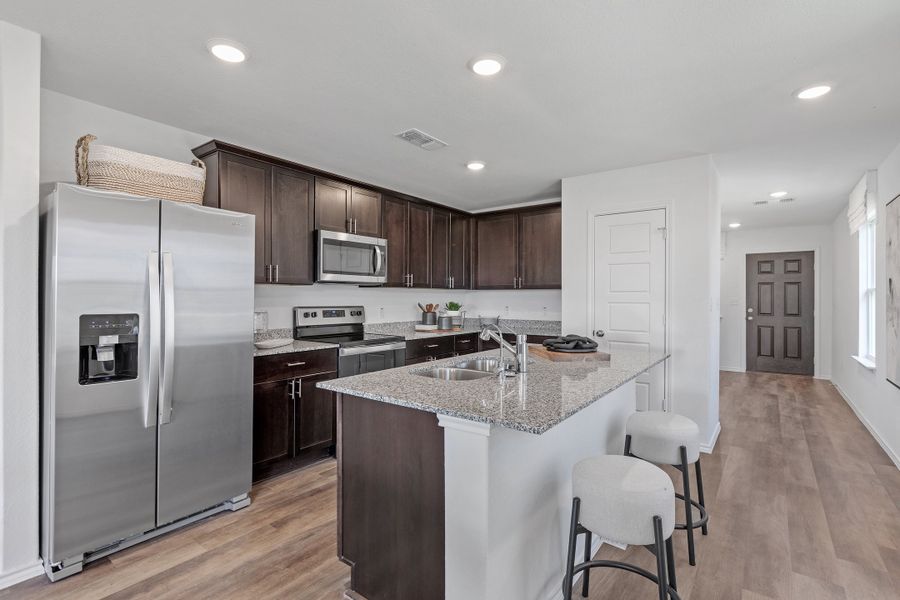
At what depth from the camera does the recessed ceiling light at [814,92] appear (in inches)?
96.0

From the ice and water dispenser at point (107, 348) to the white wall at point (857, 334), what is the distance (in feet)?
16.7

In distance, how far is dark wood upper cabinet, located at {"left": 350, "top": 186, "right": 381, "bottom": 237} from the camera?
4.09m

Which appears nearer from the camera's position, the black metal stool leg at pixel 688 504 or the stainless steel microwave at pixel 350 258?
the black metal stool leg at pixel 688 504

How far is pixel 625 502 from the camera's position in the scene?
1.49 meters

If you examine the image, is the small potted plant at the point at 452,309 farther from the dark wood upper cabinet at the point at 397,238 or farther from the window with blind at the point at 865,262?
the window with blind at the point at 865,262

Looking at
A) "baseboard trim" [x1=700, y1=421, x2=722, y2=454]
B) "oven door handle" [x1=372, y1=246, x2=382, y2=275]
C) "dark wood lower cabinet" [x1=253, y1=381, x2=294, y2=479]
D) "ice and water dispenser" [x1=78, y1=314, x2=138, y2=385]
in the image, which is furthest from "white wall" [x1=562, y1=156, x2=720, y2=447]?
"ice and water dispenser" [x1=78, y1=314, x2=138, y2=385]

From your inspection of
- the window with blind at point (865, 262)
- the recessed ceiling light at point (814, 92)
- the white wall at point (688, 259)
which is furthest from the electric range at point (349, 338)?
the window with blind at point (865, 262)

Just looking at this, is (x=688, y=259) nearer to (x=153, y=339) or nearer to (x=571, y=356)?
(x=571, y=356)

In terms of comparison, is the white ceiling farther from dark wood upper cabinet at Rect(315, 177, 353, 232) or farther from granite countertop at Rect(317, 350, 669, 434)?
granite countertop at Rect(317, 350, 669, 434)

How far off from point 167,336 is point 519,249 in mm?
3665

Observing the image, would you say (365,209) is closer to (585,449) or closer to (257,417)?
(257,417)

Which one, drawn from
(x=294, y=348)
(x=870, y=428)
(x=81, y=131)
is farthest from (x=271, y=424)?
(x=870, y=428)

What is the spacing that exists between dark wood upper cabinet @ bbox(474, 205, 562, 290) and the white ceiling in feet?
4.09

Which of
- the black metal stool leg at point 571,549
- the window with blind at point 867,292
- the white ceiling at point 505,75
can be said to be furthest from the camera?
the window with blind at point 867,292
